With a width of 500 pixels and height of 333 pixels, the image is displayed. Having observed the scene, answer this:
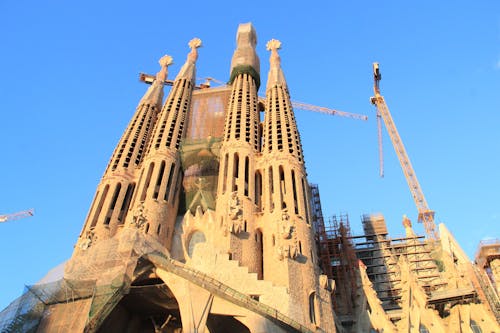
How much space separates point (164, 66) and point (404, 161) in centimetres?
3310

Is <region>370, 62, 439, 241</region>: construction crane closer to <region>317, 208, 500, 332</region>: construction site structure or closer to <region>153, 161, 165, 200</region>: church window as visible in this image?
<region>317, 208, 500, 332</region>: construction site structure

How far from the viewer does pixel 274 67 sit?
45062mm

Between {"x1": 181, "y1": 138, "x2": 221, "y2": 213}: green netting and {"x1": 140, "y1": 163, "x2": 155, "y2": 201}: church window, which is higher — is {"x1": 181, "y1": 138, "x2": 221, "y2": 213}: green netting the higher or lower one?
the higher one

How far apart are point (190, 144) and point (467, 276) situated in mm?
23045

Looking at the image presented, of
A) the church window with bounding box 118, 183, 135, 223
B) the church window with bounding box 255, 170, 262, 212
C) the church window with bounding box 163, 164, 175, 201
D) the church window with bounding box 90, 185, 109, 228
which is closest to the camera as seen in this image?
the church window with bounding box 90, 185, 109, 228

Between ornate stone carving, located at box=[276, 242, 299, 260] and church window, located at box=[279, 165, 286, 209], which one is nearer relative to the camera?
ornate stone carving, located at box=[276, 242, 299, 260]

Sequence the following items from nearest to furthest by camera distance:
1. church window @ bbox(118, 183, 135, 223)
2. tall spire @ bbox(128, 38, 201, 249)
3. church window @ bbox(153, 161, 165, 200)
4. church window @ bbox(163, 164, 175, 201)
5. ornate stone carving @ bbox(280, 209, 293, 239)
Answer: ornate stone carving @ bbox(280, 209, 293, 239) → tall spire @ bbox(128, 38, 201, 249) → church window @ bbox(153, 161, 165, 200) → church window @ bbox(118, 183, 135, 223) → church window @ bbox(163, 164, 175, 201)

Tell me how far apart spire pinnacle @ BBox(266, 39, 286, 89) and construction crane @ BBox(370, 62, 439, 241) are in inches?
904

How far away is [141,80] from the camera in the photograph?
68812mm

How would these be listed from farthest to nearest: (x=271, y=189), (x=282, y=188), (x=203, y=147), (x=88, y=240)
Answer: (x=203, y=147), (x=271, y=189), (x=282, y=188), (x=88, y=240)

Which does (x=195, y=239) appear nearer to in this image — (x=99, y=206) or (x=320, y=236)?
(x=99, y=206)

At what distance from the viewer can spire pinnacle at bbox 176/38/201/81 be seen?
149 ft

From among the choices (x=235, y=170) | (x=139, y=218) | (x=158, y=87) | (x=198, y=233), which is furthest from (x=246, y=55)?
(x=139, y=218)

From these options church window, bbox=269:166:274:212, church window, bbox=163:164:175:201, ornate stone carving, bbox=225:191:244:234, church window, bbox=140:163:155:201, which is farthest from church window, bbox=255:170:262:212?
church window, bbox=140:163:155:201
